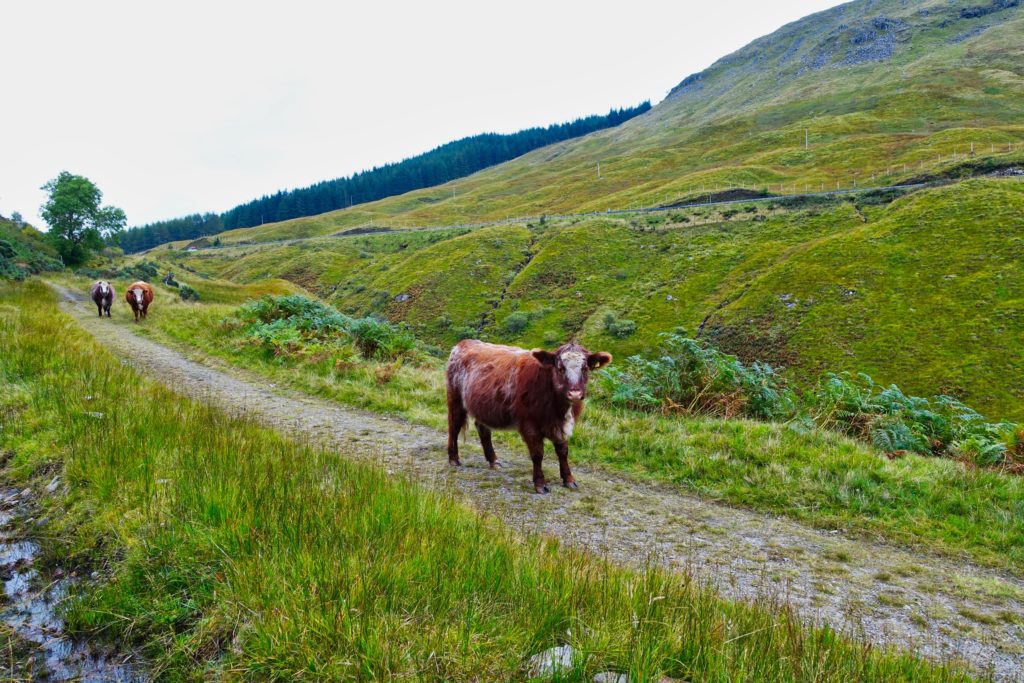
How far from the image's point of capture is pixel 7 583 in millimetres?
3477

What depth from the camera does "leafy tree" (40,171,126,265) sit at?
217ft

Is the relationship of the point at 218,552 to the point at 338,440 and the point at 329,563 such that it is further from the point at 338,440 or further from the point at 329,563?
the point at 338,440

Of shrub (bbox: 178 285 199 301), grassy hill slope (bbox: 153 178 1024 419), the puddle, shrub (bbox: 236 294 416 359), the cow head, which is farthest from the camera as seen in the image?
grassy hill slope (bbox: 153 178 1024 419)

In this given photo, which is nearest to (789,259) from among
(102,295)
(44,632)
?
(102,295)

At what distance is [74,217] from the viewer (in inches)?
2702

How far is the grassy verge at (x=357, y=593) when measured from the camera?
97.8 inches

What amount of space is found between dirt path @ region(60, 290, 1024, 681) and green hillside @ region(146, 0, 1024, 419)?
4029cm

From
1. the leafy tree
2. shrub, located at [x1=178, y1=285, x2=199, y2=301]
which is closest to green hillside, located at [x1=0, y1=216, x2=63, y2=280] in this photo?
the leafy tree

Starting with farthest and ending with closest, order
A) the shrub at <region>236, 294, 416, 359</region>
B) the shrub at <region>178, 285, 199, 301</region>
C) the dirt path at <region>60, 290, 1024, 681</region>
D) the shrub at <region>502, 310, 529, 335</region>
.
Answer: the shrub at <region>502, 310, 529, 335</region> → the shrub at <region>178, 285, 199, 301</region> → the shrub at <region>236, 294, 416, 359</region> → the dirt path at <region>60, 290, 1024, 681</region>

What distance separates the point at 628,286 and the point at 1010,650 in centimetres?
6556

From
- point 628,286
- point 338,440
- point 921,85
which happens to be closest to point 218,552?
point 338,440

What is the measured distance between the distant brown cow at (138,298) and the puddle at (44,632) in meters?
24.9

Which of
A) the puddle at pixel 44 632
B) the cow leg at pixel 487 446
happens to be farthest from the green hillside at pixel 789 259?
the puddle at pixel 44 632

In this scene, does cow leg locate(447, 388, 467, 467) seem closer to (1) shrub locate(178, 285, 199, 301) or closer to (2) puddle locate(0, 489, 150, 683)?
(2) puddle locate(0, 489, 150, 683)
